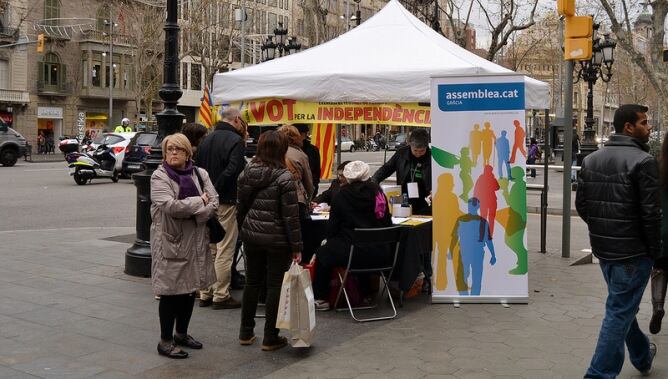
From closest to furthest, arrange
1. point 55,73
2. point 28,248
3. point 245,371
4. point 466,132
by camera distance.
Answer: point 245,371 → point 466,132 → point 28,248 → point 55,73

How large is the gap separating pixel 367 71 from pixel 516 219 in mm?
2288

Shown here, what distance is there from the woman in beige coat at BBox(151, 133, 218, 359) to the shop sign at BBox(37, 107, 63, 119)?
1796 inches

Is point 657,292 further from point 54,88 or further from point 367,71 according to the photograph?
point 54,88

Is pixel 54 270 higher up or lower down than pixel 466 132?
lower down

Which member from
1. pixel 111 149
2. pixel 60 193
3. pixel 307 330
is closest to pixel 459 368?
pixel 307 330

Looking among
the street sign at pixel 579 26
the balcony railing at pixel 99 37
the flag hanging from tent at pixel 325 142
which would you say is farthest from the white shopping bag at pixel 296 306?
the balcony railing at pixel 99 37

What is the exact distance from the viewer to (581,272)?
8.91 m

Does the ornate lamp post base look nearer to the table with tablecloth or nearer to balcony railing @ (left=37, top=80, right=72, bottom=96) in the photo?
the table with tablecloth

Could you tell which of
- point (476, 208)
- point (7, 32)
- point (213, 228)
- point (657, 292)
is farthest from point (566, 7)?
point (7, 32)

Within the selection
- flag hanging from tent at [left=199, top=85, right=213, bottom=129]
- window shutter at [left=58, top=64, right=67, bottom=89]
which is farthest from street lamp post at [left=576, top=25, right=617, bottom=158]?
window shutter at [left=58, top=64, right=67, bottom=89]

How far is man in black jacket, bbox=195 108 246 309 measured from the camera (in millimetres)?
6758

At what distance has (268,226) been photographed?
5.39 meters

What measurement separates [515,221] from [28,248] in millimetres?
6808

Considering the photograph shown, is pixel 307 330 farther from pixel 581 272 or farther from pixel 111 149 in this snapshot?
pixel 111 149
